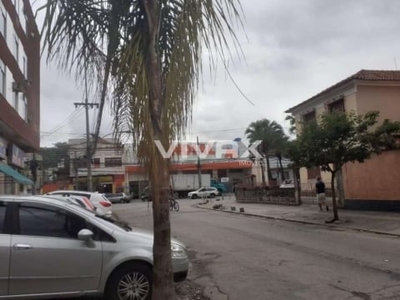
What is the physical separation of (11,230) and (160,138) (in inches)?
115

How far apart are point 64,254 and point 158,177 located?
2.45m

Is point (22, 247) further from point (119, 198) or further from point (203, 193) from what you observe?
point (119, 198)

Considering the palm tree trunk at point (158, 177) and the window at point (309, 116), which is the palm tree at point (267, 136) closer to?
the window at point (309, 116)

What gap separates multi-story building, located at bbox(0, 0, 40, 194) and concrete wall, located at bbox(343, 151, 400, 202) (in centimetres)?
1555

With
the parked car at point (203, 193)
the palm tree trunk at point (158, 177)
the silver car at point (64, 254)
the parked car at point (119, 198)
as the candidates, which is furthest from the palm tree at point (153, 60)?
the parked car at point (119, 198)

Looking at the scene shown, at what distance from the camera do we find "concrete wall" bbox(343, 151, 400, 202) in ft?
67.9

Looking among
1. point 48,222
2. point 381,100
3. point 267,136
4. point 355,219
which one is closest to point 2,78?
point 355,219

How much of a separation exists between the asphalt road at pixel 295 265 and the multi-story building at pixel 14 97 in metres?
11.3

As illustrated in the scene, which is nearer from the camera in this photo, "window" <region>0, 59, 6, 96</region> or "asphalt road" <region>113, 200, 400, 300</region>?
"asphalt road" <region>113, 200, 400, 300</region>

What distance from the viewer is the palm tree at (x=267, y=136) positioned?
4938 cm

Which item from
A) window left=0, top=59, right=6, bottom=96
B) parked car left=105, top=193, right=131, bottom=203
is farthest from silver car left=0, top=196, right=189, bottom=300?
parked car left=105, top=193, right=131, bottom=203

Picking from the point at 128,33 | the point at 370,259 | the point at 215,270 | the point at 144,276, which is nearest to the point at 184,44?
the point at 128,33

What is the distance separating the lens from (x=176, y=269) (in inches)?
280

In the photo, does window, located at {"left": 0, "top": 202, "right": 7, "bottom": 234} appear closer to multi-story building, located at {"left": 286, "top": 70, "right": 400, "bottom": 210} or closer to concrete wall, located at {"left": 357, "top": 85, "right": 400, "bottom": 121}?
multi-story building, located at {"left": 286, "top": 70, "right": 400, "bottom": 210}
